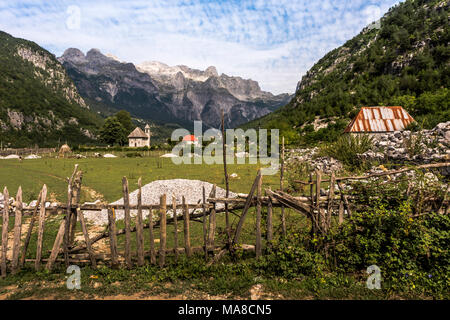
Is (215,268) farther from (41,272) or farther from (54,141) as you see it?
(54,141)

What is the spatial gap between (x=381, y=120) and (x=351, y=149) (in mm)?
12127

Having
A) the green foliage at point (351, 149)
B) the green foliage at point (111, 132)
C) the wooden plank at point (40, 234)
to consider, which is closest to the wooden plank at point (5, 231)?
the wooden plank at point (40, 234)

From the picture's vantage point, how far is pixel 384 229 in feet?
18.0

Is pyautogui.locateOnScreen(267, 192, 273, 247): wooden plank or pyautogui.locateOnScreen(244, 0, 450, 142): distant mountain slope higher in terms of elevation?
pyautogui.locateOnScreen(244, 0, 450, 142): distant mountain slope

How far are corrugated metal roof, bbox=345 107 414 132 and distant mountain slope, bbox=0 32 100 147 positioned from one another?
77232mm

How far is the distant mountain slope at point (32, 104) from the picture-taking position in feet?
326

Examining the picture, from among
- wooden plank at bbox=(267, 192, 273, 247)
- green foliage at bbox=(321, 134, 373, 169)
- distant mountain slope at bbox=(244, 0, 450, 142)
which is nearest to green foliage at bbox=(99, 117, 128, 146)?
distant mountain slope at bbox=(244, 0, 450, 142)

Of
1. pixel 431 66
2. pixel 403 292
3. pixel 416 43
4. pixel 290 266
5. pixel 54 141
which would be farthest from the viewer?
pixel 54 141

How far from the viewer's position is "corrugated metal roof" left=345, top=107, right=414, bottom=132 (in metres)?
26.3

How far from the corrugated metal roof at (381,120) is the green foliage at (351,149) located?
29.2 ft

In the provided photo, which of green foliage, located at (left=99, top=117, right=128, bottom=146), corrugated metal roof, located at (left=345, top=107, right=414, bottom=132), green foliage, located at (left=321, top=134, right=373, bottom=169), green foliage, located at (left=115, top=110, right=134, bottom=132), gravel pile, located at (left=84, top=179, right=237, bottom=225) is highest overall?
green foliage, located at (left=115, top=110, right=134, bottom=132)

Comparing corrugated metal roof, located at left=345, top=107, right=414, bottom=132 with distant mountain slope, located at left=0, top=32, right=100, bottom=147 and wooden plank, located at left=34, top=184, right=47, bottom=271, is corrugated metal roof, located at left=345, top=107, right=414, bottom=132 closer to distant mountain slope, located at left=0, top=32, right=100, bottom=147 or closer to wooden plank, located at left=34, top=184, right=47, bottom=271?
wooden plank, located at left=34, top=184, right=47, bottom=271
